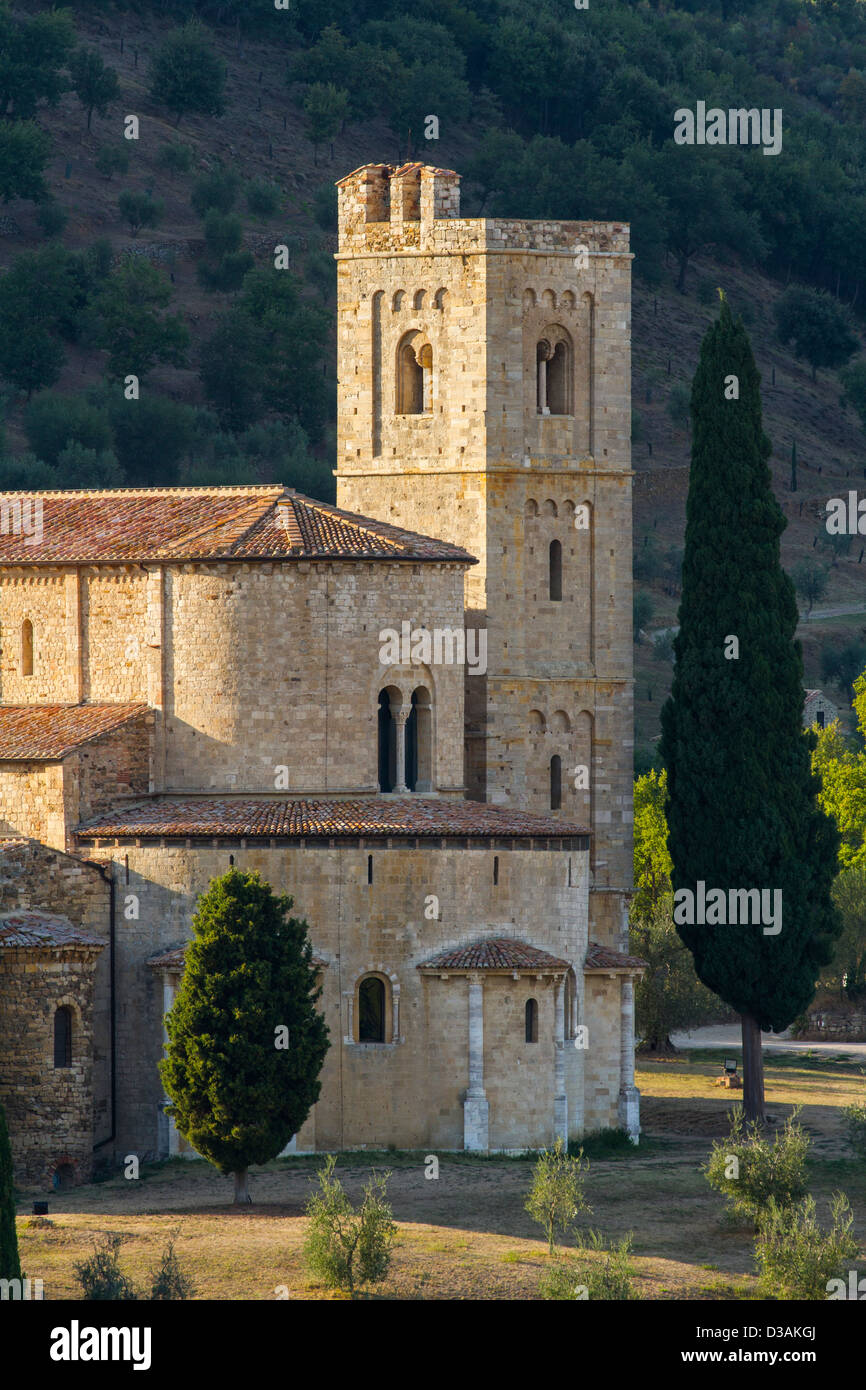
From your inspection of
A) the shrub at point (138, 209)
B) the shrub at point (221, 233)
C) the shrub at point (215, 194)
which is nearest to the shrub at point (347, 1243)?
the shrub at point (221, 233)

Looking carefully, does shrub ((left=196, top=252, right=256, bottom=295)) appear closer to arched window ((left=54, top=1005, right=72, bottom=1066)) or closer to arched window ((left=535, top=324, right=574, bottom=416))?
arched window ((left=535, top=324, right=574, bottom=416))

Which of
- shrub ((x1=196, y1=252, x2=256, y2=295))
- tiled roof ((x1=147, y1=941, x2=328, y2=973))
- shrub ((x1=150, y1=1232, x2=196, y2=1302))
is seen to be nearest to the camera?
shrub ((x1=150, y1=1232, x2=196, y2=1302))

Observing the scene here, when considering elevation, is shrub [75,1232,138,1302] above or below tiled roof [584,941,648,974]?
below

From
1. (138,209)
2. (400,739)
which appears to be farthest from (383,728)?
(138,209)

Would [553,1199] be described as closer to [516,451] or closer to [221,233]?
[516,451]

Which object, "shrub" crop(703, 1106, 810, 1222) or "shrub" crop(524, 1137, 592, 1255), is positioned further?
"shrub" crop(703, 1106, 810, 1222)

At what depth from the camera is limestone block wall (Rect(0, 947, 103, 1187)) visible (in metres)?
40.0

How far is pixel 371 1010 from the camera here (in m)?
42.0

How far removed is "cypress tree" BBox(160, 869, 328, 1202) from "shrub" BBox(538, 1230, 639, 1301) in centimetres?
571

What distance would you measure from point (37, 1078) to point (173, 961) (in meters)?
2.67

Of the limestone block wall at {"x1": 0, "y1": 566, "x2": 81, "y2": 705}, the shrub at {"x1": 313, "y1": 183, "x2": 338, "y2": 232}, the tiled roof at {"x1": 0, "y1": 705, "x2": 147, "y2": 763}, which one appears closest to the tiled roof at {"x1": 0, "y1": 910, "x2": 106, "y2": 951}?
the tiled roof at {"x1": 0, "y1": 705, "x2": 147, "y2": 763}
